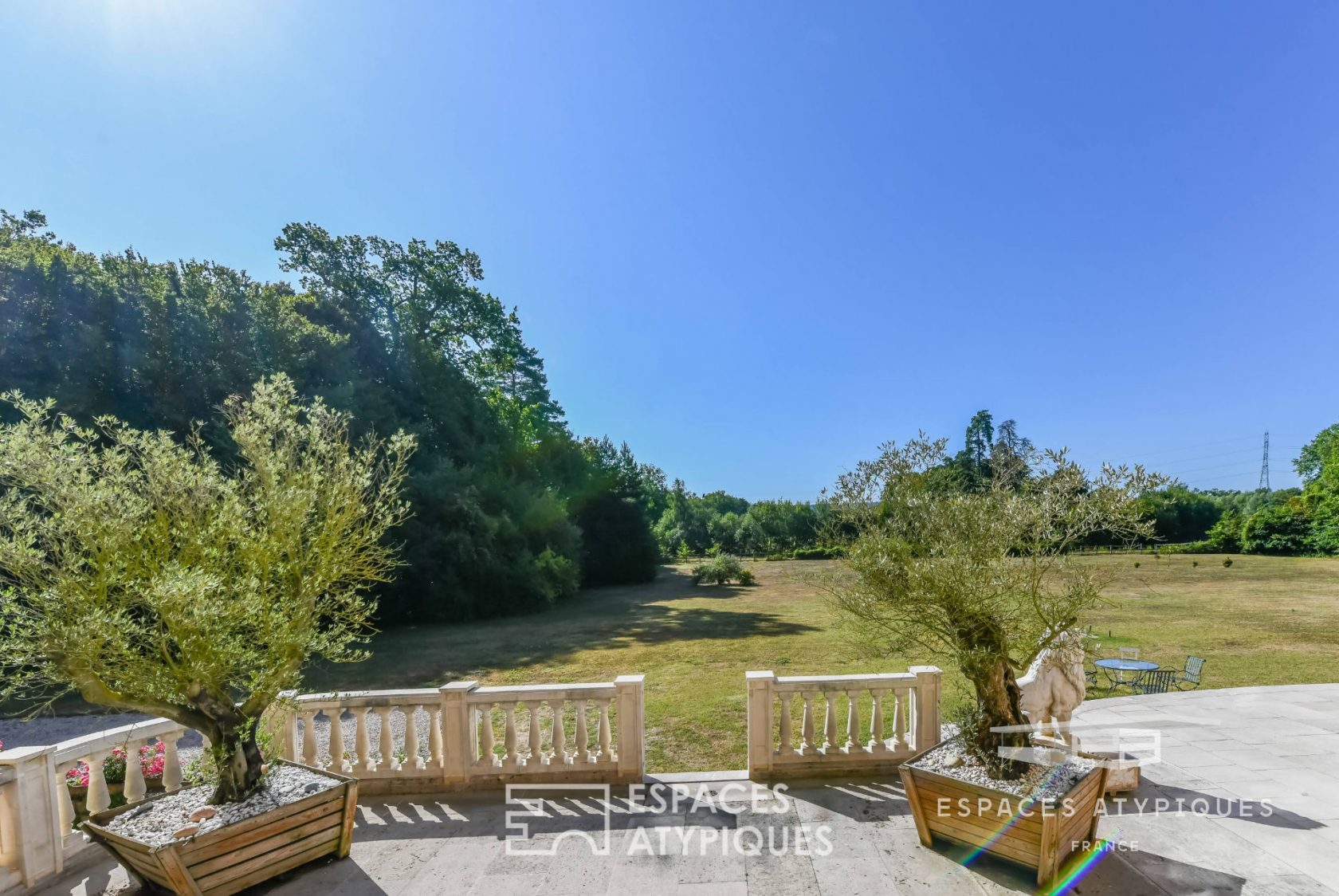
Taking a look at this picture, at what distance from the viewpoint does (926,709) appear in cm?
459

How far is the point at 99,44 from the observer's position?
5359 millimetres

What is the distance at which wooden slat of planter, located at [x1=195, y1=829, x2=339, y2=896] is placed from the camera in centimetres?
303

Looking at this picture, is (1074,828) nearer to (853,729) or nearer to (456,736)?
(853,729)

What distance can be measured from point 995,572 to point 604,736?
305 cm

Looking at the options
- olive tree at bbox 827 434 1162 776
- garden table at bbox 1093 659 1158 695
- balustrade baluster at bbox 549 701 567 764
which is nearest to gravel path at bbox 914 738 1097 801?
olive tree at bbox 827 434 1162 776

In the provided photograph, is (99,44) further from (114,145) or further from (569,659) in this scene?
(569,659)

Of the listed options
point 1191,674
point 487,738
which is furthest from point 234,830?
point 1191,674

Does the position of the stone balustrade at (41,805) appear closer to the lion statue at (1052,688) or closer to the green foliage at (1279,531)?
the lion statue at (1052,688)

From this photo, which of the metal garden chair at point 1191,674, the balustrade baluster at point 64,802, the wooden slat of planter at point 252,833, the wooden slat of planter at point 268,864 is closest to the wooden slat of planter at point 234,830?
the wooden slat of planter at point 252,833

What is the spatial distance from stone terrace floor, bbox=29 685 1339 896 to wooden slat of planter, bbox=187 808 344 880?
0.86 ft

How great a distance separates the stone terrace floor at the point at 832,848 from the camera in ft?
10.4

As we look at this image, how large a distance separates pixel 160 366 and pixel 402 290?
1029cm

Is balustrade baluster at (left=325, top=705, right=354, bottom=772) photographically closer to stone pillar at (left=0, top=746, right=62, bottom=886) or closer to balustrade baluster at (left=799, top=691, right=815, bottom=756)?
stone pillar at (left=0, top=746, right=62, bottom=886)

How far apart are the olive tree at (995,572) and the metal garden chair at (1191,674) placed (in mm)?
6887
